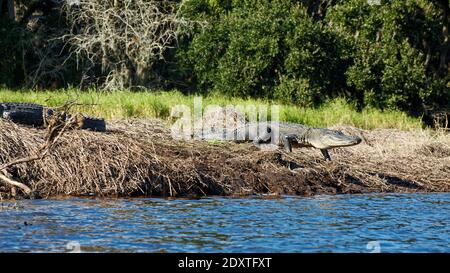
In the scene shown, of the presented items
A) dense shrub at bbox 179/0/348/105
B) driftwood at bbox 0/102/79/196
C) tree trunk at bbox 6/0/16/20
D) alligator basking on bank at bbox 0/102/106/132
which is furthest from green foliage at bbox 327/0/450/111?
driftwood at bbox 0/102/79/196

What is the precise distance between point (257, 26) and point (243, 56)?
0.93 m

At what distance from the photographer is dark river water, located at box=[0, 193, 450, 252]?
1005 cm

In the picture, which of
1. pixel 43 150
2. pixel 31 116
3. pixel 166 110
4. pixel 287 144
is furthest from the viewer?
pixel 166 110

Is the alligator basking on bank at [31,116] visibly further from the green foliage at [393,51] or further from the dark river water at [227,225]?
the green foliage at [393,51]

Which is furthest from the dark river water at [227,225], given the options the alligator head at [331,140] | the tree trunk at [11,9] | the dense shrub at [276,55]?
the tree trunk at [11,9]

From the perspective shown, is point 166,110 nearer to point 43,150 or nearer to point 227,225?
point 43,150

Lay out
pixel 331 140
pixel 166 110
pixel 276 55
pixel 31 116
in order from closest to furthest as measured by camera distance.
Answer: pixel 31 116 → pixel 331 140 → pixel 166 110 → pixel 276 55

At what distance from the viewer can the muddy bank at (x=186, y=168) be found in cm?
1328

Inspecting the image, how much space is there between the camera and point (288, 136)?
16281 mm

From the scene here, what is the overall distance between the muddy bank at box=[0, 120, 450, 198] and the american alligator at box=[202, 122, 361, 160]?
25 centimetres

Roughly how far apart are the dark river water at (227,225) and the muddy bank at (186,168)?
455mm

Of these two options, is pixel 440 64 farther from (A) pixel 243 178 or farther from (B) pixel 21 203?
(B) pixel 21 203

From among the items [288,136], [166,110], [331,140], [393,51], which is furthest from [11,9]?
[331,140]

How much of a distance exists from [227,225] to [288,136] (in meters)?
5.11
